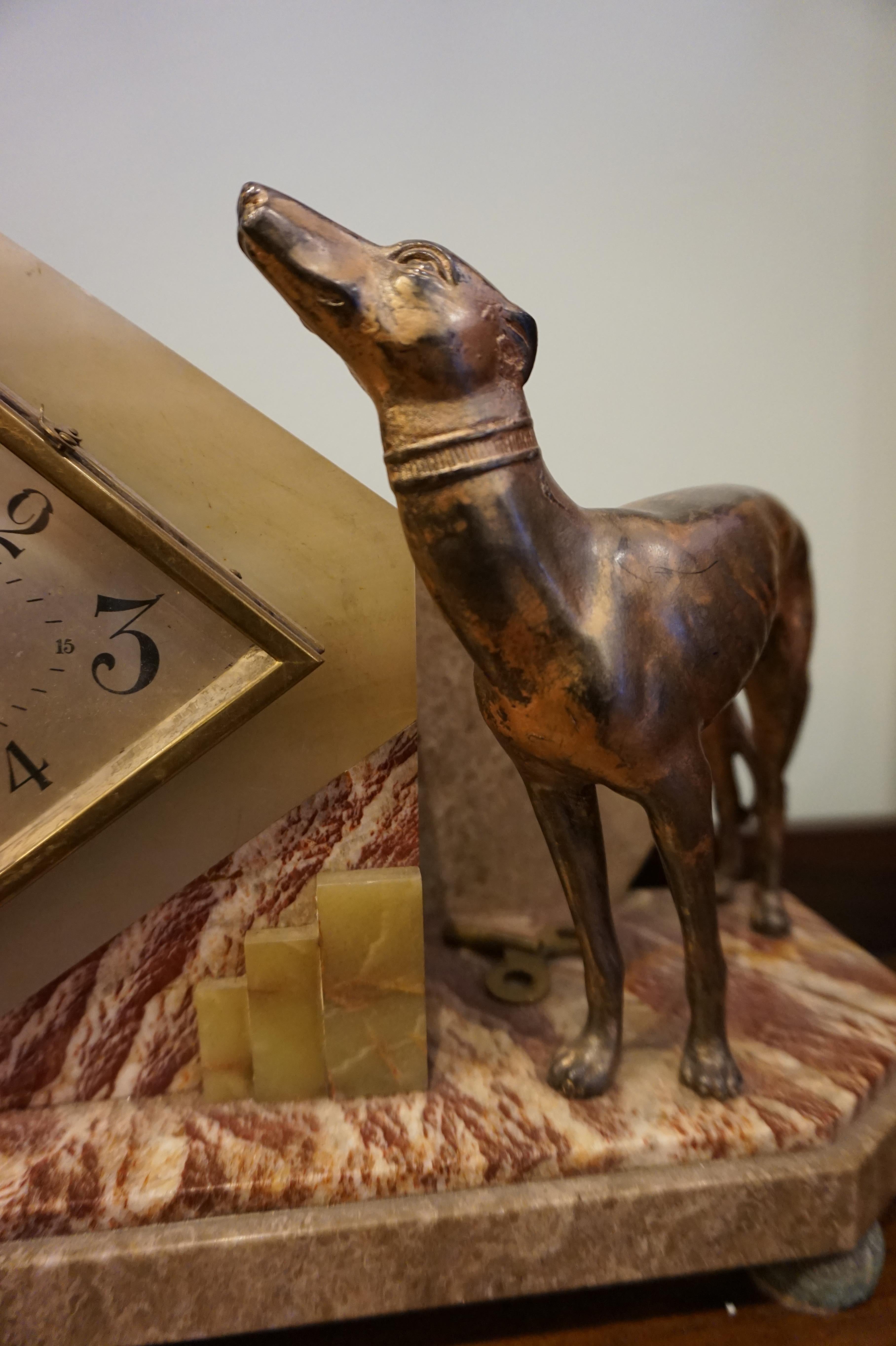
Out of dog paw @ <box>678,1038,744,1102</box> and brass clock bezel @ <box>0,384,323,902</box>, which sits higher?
brass clock bezel @ <box>0,384,323,902</box>

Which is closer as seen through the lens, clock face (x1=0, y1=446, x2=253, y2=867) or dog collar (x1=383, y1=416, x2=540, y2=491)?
dog collar (x1=383, y1=416, x2=540, y2=491)

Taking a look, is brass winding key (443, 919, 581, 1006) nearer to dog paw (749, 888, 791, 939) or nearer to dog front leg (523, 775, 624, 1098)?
dog front leg (523, 775, 624, 1098)

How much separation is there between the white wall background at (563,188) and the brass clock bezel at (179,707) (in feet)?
1.43

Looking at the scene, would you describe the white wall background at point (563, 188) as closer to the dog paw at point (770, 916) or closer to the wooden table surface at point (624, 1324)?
the dog paw at point (770, 916)

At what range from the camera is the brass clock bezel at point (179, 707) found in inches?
23.3

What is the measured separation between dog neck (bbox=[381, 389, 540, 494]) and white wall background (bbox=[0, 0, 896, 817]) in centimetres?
50

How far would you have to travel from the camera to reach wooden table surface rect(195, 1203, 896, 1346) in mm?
610

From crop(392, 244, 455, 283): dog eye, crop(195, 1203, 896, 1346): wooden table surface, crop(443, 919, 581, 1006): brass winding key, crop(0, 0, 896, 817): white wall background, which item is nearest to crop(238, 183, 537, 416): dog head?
crop(392, 244, 455, 283): dog eye

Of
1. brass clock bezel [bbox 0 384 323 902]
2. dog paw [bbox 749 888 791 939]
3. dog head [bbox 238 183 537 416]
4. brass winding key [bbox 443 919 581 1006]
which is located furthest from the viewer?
dog paw [bbox 749 888 791 939]

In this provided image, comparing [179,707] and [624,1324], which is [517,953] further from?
[179,707]

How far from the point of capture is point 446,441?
50 cm

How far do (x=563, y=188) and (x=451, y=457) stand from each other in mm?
753

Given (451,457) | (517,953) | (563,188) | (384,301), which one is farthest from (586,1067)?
(563,188)

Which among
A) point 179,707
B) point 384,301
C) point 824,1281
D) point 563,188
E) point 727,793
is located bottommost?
point 824,1281
